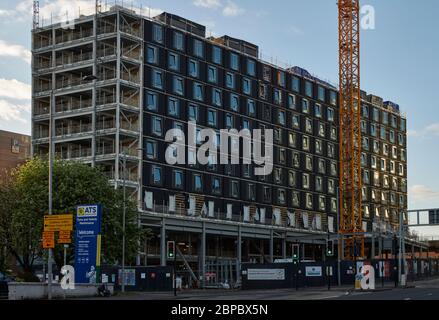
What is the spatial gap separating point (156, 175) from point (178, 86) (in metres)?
12.4

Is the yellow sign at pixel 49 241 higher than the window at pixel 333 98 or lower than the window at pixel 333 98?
lower

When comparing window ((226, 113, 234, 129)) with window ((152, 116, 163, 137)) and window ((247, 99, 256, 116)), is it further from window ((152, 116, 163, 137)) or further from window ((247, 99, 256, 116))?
window ((152, 116, 163, 137))

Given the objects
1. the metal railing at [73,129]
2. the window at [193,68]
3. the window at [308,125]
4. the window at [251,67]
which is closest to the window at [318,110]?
the window at [308,125]

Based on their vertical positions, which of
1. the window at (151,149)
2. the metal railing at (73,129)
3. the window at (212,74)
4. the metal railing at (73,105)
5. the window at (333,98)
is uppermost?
the window at (333,98)

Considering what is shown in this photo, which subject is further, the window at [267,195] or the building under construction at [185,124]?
the window at [267,195]

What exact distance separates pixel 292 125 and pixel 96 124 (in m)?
37.0

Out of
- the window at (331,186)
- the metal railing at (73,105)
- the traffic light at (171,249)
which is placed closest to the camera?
the traffic light at (171,249)

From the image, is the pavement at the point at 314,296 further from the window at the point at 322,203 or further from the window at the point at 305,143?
the window at the point at 322,203

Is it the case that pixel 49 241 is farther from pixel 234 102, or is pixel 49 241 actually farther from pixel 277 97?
pixel 277 97

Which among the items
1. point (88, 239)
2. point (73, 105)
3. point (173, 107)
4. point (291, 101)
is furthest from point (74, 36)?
point (88, 239)

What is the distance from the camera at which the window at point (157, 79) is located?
291ft

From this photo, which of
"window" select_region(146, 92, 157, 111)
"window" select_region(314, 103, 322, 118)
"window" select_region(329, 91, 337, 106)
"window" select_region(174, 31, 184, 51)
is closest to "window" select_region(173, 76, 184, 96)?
"window" select_region(174, 31, 184, 51)

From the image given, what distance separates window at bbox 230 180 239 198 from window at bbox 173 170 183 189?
10.1 m

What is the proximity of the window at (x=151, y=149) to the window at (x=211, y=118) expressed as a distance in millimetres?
11022
